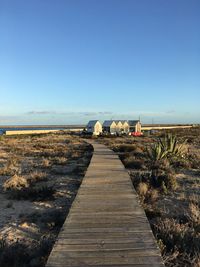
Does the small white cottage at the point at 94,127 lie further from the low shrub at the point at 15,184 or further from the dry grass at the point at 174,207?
the low shrub at the point at 15,184

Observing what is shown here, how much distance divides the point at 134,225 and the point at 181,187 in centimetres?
582

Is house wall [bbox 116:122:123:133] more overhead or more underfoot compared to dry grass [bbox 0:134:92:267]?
more overhead

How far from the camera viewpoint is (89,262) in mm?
4496

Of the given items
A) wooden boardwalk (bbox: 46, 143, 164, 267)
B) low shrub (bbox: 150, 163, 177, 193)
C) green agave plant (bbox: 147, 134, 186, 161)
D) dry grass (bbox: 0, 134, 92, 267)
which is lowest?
dry grass (bbox: 0, 134, 92, 267)

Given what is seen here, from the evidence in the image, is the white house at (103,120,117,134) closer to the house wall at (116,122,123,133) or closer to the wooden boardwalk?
the house wall at (116,122,123,133)

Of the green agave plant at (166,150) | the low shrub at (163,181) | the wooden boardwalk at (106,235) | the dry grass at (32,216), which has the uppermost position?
the green agave plant at (166,150)

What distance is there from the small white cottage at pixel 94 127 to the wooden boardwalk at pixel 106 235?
52.7 m

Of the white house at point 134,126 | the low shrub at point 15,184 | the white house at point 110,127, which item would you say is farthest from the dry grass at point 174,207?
the white house at point 134,126

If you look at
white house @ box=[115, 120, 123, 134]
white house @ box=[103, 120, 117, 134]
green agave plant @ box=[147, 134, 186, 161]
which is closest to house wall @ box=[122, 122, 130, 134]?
white house @ box=[115, 120, 123, 134]

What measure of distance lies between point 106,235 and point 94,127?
5603 centimetres

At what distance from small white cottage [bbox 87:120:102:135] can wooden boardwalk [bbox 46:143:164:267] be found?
52713 mm

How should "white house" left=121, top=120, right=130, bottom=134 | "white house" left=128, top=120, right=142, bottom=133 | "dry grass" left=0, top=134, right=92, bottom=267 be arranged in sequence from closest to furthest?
"dry grass" left=0, top=134, right=92, bottom=267
"white house" left=121, top=120, right=130, bottom=134
"white house" left=128, top=120, right=142, bottom=133

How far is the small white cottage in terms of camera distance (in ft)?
202

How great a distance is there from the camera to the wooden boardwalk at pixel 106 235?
4.56 meters
